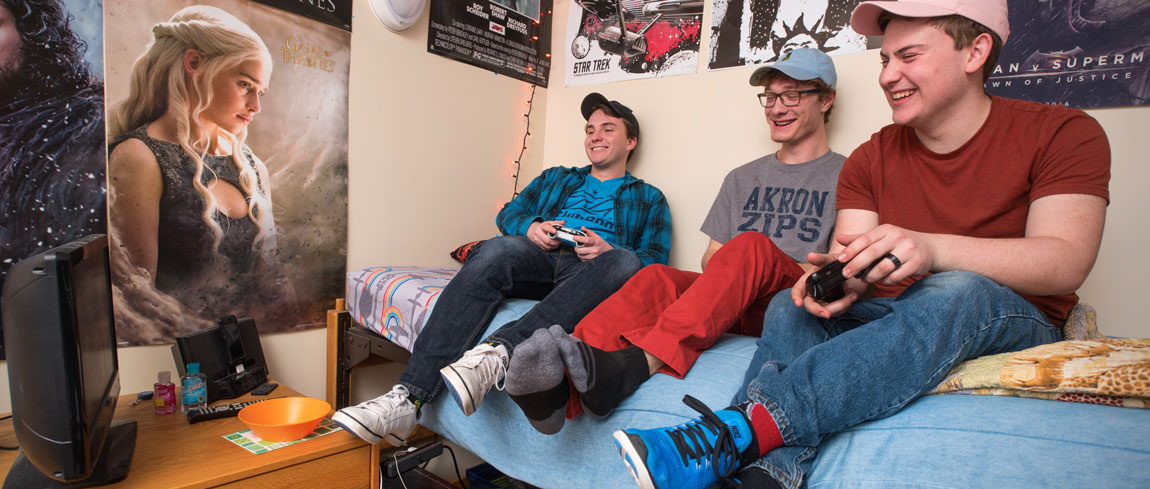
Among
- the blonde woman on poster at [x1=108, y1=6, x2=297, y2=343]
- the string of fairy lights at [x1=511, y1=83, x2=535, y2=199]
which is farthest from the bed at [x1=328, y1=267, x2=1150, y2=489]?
the string of fairy lights at [x1=511, y1=83, x2=535, y2=199]

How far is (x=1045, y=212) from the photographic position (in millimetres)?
979

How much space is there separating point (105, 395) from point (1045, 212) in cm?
176

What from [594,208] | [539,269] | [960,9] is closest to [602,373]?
[539,269]

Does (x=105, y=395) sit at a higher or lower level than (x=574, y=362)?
lower

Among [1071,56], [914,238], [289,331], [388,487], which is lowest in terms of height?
[388,487]

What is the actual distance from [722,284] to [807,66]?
0.82 meters

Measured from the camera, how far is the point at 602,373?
101 centimetres

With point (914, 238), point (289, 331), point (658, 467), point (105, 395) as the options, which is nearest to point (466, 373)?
point (658, 467)

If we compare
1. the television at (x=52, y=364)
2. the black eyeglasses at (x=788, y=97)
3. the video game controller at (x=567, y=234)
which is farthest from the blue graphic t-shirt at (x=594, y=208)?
the television at (x=52, y=364)

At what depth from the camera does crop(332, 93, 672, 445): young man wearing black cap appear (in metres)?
1.21

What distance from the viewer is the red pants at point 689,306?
1120 millimetres

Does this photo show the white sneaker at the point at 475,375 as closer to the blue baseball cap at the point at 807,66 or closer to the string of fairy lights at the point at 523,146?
the blue baseball cap at the point at 807,66

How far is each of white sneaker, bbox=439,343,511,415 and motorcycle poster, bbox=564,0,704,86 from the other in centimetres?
142

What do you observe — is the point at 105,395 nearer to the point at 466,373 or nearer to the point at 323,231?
the point at 466,373
